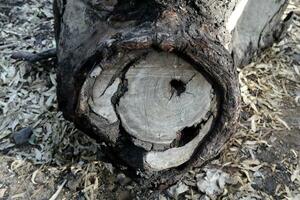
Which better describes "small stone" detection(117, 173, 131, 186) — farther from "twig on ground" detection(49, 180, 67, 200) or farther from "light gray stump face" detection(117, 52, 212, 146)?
"light gray stump face" detection(117, 52, 212, 146)

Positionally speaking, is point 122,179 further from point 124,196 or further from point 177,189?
point 177,189

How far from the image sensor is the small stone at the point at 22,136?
2.92 meters

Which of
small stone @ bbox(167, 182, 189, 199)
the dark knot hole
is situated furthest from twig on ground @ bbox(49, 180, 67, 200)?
the dark knot hole

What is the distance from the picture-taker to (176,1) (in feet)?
7.11

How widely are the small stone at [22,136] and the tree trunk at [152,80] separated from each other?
19.8 inches

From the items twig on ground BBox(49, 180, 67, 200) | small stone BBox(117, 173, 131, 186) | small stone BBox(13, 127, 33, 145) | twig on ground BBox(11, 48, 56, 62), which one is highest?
twig on ground BBox(11, 48, 56, 62)

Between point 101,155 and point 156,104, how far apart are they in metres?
0.62

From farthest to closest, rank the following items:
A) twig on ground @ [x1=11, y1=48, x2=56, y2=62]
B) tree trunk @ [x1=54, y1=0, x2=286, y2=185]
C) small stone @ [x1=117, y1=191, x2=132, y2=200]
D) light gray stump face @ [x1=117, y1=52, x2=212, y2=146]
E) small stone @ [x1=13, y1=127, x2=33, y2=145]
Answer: twig on ground @ [x1=11, y1=48, x2=56, y2=62] → small stone @ [x1=13, y1=127, x2=33, y2=145] → small stone @ [x1=117, y1=191, x2=132, y2=200] → light gray stump face @ [x1=117, y1=52, x2=212, y2=146] → tree trunk @ [x1=54, y1=0, x2=286, y2=185]

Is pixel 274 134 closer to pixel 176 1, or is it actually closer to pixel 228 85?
pixel 228 85

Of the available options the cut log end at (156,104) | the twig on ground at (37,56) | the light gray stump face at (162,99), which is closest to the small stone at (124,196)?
the cut log end at (156,104)

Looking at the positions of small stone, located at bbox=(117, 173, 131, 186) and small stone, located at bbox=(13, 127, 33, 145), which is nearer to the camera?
small stone, located at bbox=(117, 173, 131, 186)

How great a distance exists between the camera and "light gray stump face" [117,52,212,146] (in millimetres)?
2238

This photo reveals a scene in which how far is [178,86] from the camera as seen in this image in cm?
230

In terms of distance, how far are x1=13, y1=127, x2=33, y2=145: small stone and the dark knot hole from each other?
3.45 ft
